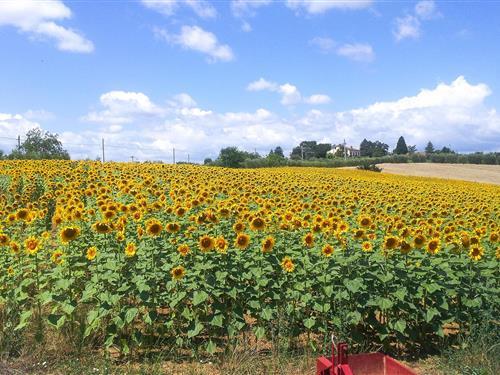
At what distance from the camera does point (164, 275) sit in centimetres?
463

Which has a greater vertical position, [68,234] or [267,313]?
[68,234]

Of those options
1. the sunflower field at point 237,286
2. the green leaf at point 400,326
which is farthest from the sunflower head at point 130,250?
the green leaf at point 400,326

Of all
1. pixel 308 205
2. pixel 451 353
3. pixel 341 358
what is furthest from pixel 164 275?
pixel 308 205

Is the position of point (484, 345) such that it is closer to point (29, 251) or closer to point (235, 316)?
point (235, 316)

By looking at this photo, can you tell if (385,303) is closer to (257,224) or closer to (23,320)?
(257,224)

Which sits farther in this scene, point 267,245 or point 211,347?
point 267,245

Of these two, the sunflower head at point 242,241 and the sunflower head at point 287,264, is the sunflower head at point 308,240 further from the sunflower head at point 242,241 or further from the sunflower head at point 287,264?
the sunflower head at point 242,241

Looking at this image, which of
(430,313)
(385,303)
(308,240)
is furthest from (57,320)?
(430,313)

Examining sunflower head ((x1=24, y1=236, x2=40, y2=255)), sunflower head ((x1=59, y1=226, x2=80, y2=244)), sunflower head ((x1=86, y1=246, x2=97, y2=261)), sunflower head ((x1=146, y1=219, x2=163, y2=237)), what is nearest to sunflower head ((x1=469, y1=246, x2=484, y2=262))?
sunflower head ((x1=146, y1=219, x2=163, y2=237))

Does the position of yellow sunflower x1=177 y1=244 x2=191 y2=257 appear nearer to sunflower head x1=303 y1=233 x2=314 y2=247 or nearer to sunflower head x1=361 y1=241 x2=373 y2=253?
sunflower head x1=303 y1=233 x2=314 y2=247

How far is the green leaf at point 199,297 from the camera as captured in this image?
4359 millimetres

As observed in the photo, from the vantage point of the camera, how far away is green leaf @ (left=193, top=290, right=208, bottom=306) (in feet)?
14.3

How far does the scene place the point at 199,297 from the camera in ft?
14.5

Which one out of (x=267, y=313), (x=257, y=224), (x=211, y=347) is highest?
(x=257, y=224)
